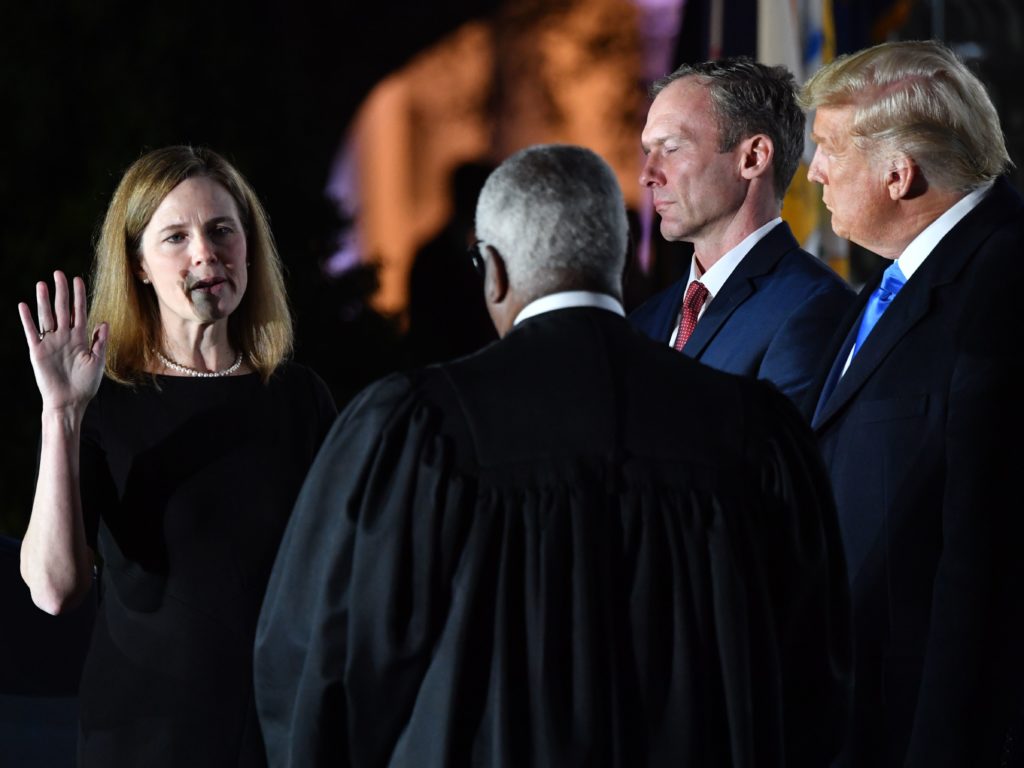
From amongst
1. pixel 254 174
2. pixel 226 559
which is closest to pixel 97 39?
pixel 254 174

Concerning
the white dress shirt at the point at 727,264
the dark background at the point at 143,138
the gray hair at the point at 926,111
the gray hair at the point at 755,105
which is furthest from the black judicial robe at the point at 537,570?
the dark background at the point at 143,138

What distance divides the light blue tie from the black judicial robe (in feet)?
2.89

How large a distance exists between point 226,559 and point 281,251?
3835 millimetres

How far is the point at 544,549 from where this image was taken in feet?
6.12

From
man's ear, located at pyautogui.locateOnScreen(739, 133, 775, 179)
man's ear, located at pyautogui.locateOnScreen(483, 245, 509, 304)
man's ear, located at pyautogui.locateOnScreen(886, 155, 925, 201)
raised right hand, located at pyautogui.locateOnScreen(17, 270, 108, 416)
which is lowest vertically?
raised right hand, located at pyautogui.locateOnScreen(17, 270, 108, 416)

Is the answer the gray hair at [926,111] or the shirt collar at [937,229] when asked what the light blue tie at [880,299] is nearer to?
the shirt collar at [937,229]

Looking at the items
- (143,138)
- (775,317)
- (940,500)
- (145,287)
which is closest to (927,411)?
(940,500)

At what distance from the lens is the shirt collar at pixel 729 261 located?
3086 millimetres

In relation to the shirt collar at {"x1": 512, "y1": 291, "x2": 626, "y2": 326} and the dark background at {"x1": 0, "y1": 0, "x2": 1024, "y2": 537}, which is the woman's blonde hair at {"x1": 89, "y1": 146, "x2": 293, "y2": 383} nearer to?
the shirt collar at {"x1": 512, "y1": 291, "x2": 626, "y2": 326}

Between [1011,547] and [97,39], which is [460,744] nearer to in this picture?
[1011,547]

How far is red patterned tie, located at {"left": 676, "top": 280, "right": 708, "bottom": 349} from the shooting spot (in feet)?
10.3

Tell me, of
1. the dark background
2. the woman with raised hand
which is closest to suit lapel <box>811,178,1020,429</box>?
the woman with raised hand

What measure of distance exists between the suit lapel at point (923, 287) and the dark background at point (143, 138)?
10.3 ft

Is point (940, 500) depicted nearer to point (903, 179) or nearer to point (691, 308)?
point (903, 179)
